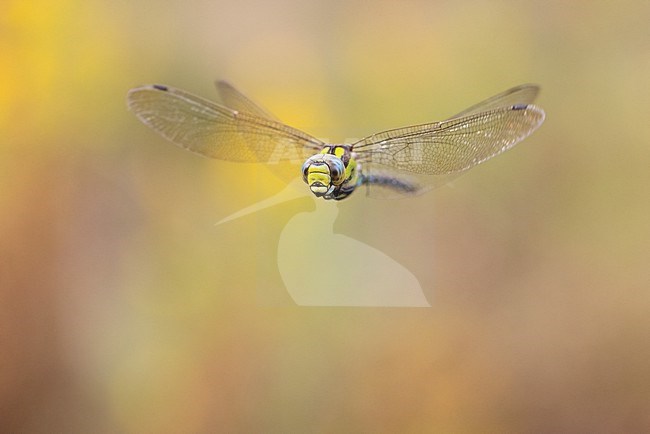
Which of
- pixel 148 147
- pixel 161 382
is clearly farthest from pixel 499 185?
pixel 161 382

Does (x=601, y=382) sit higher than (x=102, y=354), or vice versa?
(x=601, y=382)

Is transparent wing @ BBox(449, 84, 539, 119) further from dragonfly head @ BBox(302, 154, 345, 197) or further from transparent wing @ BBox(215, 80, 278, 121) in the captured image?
transparent wing @ BBox(215, 80, 278, 121)

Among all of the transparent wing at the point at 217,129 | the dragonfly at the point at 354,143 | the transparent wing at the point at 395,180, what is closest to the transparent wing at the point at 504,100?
the dragonfly at the point at 354,143

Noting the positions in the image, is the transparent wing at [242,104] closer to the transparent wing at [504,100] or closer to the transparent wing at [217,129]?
the transparent wing at [217,129]

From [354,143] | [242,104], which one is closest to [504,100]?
[354,143]

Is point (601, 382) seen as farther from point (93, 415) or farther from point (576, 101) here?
point (93, 415)

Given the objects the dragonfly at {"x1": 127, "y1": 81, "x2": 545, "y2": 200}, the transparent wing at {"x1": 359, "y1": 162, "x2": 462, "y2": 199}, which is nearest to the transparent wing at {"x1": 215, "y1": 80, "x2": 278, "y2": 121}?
the dragonfly at {"x1": 127, "y1": 81, "x2": 545, "y2": 200}
